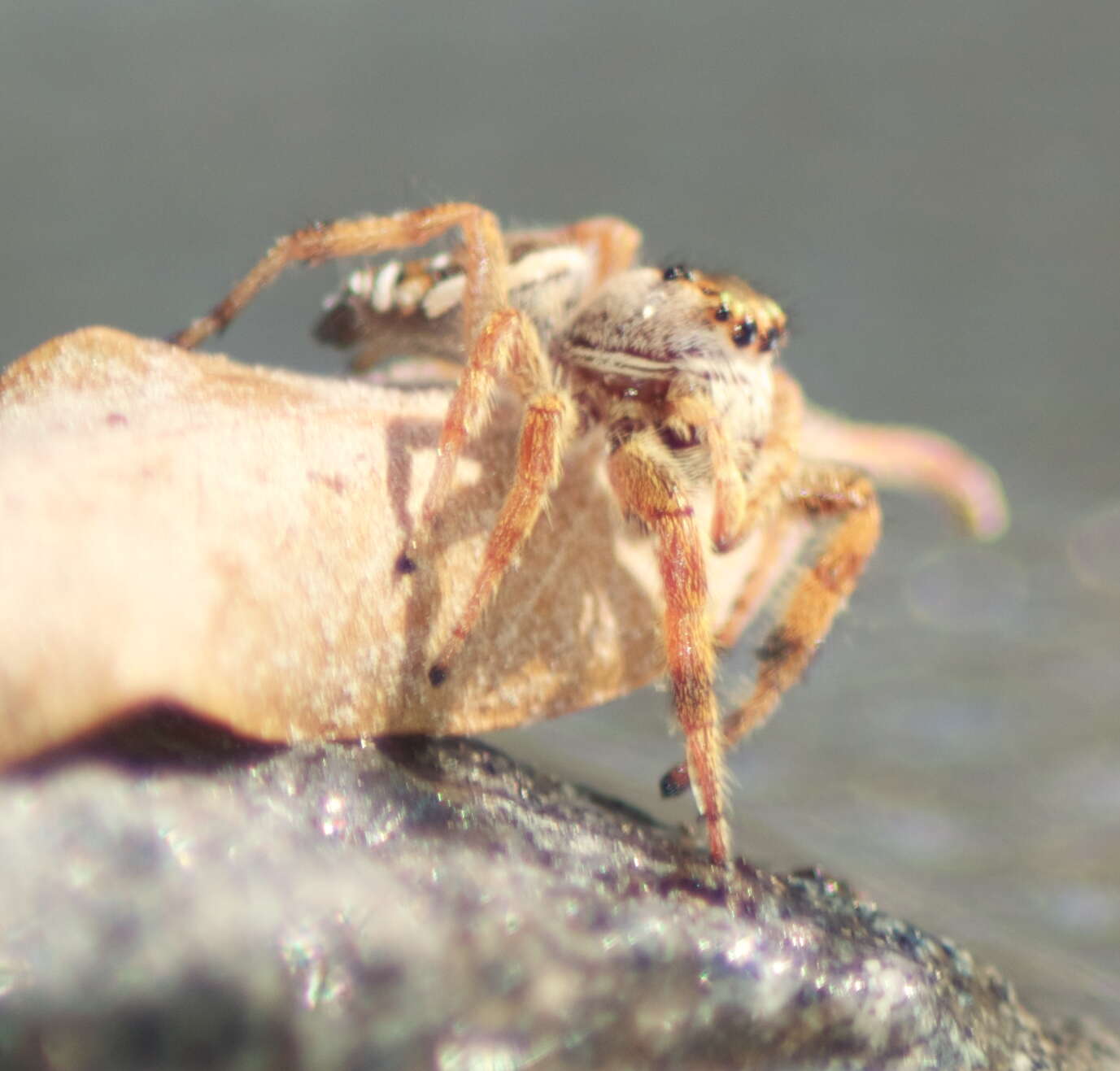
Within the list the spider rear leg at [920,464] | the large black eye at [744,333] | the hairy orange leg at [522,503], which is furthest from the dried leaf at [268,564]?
the spider rear leg at [920,464]

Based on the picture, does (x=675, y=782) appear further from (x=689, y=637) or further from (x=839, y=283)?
(x=839, y=283)

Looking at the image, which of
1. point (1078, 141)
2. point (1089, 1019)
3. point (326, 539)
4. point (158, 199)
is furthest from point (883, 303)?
point (326, 539)

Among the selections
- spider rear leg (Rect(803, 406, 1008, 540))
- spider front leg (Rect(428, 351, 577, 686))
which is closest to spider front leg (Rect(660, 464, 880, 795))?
spider front leg (Rect(428, 351, 577, 686))

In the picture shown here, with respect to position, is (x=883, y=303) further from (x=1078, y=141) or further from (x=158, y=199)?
(x=158, y=199)

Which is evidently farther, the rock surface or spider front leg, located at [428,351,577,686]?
spider front leg, located at [428,351,577,686]

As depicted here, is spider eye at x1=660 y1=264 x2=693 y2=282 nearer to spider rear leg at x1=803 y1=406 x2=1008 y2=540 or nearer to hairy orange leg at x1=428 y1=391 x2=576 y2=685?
hairy orange leg at x1=428 y1=391 x2=576 y2=685

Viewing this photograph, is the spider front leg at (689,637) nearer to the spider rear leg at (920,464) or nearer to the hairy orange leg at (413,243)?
the hairy orange leg at (413,243)

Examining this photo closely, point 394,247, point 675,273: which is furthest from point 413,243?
point 675,273
